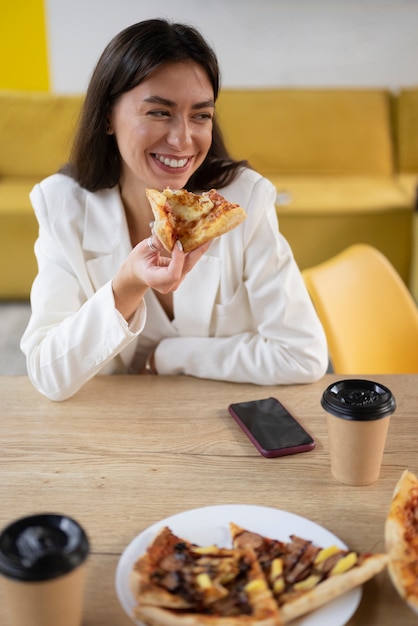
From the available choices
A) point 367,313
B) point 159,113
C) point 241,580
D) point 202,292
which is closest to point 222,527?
point 241,580

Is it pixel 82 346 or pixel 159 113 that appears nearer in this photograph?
pixel 82 346

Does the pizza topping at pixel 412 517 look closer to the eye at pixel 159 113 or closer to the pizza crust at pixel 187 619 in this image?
the pizza crust at pixel 187 619

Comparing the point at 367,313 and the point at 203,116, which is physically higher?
the point at 203,116

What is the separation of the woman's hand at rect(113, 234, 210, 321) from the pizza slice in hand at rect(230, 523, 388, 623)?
549 mm

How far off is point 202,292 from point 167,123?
0.39 meters

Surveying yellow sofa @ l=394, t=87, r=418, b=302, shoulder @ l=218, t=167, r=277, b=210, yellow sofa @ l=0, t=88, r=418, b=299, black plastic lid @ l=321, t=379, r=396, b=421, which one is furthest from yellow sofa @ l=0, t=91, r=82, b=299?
black plastic lid @ l=321, t=379, r=396, b=421

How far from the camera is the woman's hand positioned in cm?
138

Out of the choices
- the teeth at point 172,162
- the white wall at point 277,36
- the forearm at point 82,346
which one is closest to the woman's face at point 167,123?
the teeth at point 172,162

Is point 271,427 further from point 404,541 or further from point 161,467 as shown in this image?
point 404,541

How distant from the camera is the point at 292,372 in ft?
5.12

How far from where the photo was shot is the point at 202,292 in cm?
181

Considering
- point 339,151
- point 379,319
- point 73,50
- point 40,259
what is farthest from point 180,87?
point 73,50

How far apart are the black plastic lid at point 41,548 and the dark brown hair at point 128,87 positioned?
1.10m

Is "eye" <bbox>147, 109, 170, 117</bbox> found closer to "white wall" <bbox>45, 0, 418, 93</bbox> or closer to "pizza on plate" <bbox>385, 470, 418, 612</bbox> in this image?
"pizza on plate" <bbox>385, 470, 418, 612</bbox>
